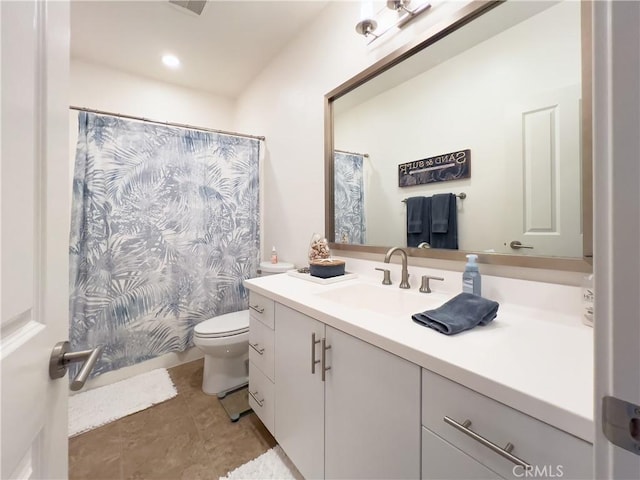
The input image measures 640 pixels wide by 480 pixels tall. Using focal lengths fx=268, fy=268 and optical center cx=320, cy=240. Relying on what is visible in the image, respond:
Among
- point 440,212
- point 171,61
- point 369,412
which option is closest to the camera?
point 369,412

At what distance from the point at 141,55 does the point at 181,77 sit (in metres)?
0.37

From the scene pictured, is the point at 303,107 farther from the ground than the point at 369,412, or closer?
farther from the ground

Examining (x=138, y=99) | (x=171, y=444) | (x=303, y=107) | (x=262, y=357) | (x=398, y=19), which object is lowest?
(x=171, y=444)

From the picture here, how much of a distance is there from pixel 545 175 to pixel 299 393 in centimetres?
123

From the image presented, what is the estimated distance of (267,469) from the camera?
1.24m

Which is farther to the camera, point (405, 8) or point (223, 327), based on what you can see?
point (223, 327)

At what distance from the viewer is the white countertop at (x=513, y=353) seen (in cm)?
49

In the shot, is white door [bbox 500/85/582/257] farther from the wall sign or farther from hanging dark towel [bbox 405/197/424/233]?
hanging dark towel [bbox 405/197/424/233]

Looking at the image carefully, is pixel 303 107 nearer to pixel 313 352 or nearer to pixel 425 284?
pixel 425 284

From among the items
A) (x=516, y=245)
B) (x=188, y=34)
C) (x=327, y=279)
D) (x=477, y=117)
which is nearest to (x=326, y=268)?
(x=327, y=279)

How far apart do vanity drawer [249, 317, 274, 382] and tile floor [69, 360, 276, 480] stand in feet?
1.34
